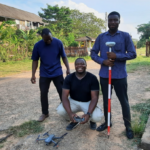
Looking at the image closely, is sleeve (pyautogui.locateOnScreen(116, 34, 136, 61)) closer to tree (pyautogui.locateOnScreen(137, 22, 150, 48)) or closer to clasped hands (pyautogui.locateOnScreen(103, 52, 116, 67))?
clasped hands (pyautogui.locateOnScreen(103, 52, 116, 67))

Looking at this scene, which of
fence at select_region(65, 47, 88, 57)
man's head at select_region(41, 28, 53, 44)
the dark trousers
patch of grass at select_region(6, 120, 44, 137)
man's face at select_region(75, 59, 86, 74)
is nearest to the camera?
the dark trousers

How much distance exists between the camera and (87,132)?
307 centimetres

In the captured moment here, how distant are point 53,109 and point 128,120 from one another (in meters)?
2.04

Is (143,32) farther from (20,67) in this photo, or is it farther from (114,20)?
(114,20)

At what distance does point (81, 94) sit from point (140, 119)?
A: 1.34 m

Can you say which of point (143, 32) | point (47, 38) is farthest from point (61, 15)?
point (47, 38)

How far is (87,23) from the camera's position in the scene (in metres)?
41.3

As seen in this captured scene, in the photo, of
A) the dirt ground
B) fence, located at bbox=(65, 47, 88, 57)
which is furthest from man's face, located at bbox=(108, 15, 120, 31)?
fence, located at bbox=(65, 47, 88, 57)

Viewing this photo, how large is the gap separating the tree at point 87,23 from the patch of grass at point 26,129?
3705 cm

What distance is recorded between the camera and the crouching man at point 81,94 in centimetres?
296

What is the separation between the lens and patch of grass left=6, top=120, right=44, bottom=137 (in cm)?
311

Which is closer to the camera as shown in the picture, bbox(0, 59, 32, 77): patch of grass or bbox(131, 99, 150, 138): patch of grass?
bbox(131, 99, 150, 138): patch of grass

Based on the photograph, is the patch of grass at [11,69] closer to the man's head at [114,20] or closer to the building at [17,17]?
the man's head at [114,20]

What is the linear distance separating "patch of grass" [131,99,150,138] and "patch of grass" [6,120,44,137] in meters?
1.68
